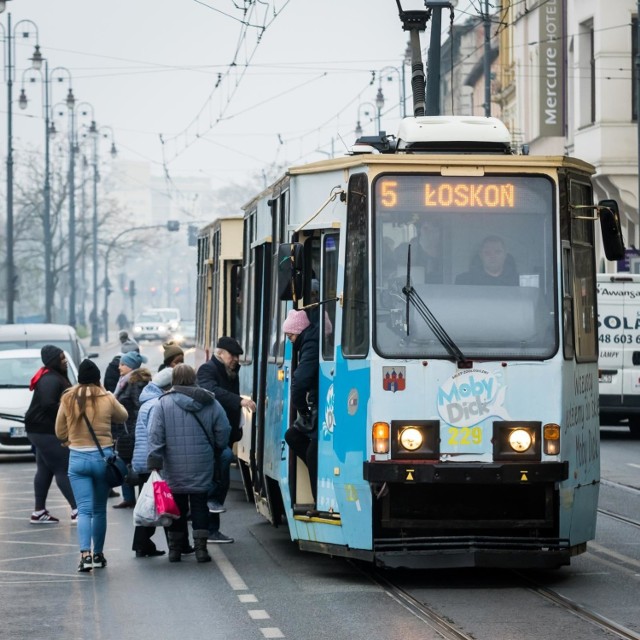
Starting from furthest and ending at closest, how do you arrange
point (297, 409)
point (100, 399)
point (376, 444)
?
point (100, 399) < point (297, 409) < point (376, 444)

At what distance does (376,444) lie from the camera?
11.3 m

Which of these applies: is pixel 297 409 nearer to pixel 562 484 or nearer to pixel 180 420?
pixel 180 420

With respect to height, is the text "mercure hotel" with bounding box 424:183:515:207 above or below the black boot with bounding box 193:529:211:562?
above

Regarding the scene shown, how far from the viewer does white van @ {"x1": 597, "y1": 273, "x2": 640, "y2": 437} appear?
2656 centimetres

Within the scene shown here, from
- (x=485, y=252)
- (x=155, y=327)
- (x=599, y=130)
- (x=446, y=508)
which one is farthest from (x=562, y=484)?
(x=155, y=327)

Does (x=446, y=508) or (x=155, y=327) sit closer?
(x=446, y=508)

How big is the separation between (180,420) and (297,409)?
1.07 m

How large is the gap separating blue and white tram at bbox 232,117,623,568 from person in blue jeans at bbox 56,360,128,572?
163 centimetres

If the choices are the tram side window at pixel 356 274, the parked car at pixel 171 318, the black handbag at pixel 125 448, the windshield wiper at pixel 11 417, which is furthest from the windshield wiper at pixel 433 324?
the parked car at pixel 171 318

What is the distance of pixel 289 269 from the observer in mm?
11711

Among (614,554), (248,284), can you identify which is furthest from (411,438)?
(248,284)

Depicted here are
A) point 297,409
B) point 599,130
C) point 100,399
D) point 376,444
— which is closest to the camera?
point 376,444

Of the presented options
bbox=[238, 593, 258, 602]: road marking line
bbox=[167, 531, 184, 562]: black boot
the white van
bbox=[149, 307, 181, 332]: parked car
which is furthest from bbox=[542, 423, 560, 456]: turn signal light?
bbox=[149, 307, 181, 332]: parked car

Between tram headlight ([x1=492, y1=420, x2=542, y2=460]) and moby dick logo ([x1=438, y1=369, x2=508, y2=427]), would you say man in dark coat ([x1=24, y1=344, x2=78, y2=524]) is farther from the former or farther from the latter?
tram headlight ([x1=492, y1=420, x2=542, y2=460])
